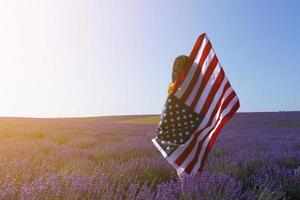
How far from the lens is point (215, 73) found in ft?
10.5

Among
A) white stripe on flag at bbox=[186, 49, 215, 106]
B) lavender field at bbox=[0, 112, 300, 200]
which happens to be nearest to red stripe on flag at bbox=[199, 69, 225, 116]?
white stripe on flag at bbox=[186, 49, 215, 106]

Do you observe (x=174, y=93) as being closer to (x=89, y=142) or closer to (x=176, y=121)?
(x=176, y=121)

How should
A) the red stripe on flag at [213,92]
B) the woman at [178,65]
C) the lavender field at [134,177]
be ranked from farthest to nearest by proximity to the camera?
1. the woman at [178,65]
2. the red stripe on flag at [213,92]
3. the lavender field at [134,177]

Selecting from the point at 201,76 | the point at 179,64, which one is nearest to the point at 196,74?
the point at 201,76

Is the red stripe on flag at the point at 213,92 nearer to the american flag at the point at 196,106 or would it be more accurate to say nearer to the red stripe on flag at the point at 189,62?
the american flag at the point at 196,106

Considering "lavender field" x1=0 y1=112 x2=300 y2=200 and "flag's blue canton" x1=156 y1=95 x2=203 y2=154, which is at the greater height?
"flag's blue canton" x1=156 y1=95 x2=203 y2=154

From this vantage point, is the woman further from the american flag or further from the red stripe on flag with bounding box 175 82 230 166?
the red stripe on flag with bounding box 175 82 230 166

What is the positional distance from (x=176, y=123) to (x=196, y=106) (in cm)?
24

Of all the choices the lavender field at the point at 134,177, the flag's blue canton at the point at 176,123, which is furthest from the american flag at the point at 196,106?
the lavender field at the point at 134,177

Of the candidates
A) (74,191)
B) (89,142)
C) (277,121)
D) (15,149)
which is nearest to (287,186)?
(74,191)

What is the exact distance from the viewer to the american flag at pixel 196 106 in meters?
3.18

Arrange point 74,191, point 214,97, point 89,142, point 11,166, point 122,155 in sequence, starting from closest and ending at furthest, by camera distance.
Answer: point 74,191
point 214,97
point 11,166
point 122,155
point 89,142

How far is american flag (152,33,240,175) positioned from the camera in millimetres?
3176

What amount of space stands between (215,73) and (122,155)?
324 centimetres
